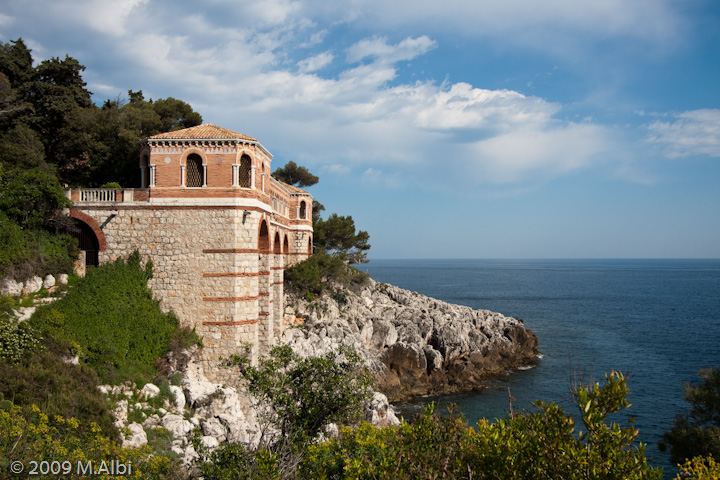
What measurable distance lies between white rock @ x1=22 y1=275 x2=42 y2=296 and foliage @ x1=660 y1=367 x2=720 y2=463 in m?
23.8

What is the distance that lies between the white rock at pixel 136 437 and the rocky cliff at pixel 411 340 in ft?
41.5

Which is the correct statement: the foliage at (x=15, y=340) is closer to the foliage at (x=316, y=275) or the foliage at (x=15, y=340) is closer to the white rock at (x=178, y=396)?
the white rock at (x=178, y=396)

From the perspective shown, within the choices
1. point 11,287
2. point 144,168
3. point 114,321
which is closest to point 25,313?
point 11,287

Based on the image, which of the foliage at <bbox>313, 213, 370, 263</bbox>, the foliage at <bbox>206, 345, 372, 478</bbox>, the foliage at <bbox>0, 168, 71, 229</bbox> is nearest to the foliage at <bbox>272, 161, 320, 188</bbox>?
the foliage at <bbox>313, 213, 370, 263</bbox>

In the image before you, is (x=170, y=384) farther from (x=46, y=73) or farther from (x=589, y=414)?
(x=46, y=73)

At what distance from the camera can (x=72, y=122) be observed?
94.0 feet

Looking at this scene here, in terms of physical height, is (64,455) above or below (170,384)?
above

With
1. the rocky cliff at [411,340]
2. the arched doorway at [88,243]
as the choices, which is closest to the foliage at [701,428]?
the rocky cliff at [411,340]

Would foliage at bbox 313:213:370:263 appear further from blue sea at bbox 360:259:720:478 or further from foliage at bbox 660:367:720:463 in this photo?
foliage at bbox 660:367:720:463

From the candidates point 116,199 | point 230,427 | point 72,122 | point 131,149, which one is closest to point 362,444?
point 230,427

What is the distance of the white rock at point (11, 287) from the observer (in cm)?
1758

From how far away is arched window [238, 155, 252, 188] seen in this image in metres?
21.7

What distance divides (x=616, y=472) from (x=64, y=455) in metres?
9.42

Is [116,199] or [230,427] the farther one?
[116,199]
